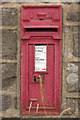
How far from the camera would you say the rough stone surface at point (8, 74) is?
2.18 m

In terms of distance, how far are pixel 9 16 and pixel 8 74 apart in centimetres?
76

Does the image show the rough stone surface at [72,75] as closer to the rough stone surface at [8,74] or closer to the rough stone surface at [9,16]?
the rough stone surface at [8,74]

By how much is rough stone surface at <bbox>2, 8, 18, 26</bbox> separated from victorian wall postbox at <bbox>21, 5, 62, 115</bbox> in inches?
4.8

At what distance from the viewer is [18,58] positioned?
2.18 meters

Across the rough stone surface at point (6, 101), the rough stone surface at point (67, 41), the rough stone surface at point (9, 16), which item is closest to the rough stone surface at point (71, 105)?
the rough stone surface at point (67, 41)

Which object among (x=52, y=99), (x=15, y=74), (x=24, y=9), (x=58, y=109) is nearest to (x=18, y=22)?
(x=24, y=9)

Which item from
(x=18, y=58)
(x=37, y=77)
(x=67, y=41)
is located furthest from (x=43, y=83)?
(x=67, y=41)

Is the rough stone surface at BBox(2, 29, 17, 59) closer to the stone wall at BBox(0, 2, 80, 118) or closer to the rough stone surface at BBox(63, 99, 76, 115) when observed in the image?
the stone wall at BBox(0, 2, 80, 118)

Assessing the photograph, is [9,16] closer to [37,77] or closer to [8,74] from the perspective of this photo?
[8,74]

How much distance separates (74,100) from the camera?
218 centimetres

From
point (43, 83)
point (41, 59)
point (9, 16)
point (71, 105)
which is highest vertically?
point (9, 16)

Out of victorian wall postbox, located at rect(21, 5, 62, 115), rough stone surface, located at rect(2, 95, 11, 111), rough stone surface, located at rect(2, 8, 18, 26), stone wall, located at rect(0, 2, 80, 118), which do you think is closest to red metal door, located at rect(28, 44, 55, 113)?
victorian wall postbox, located at rect(21, 5, 62, 115)

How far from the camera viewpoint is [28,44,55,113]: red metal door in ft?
6.97

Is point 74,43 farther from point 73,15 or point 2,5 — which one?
point 2,5
